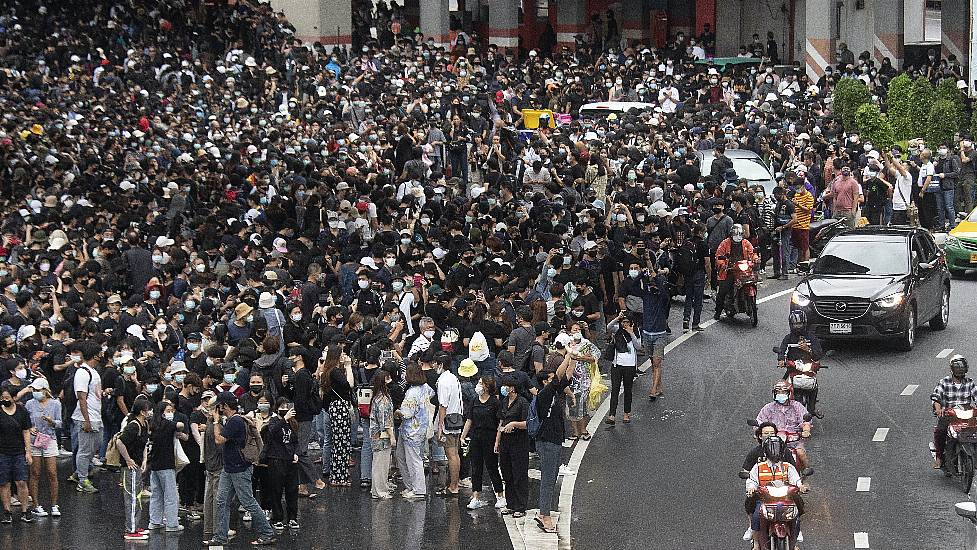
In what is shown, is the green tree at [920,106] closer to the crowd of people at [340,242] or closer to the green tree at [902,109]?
the green tree at [902,109]

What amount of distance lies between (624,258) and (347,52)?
2238 centimetres

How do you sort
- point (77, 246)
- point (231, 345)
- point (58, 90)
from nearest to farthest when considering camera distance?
point (231, 345), point (77, 246), point (58, 90)

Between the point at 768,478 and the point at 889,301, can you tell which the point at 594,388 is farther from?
the point at 768,478

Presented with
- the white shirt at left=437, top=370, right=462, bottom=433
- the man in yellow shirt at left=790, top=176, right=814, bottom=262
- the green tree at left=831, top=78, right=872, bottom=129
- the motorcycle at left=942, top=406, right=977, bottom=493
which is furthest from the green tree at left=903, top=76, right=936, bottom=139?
the white shirt at left=437, top=370, right=462, bottom=433

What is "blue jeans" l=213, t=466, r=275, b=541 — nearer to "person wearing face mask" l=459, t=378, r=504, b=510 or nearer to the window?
"person wearing face mask" l=459, t=378, r=504, b=510

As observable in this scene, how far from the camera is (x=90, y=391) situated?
17.6 metres

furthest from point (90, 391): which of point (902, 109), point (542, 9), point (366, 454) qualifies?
point (542, 9)

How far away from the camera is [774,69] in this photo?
136 ft

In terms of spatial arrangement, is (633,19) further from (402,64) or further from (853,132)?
(853,132)

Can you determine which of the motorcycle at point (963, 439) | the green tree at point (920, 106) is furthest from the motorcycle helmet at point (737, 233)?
the green tree at point (920, 106)

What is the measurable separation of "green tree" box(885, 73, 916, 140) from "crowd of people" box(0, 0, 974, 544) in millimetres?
1549

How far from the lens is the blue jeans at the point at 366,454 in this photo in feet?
57.3

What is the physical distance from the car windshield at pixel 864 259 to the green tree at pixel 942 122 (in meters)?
11.3

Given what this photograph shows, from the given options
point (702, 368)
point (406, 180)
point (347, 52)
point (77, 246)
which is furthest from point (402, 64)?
point (702, 368)
